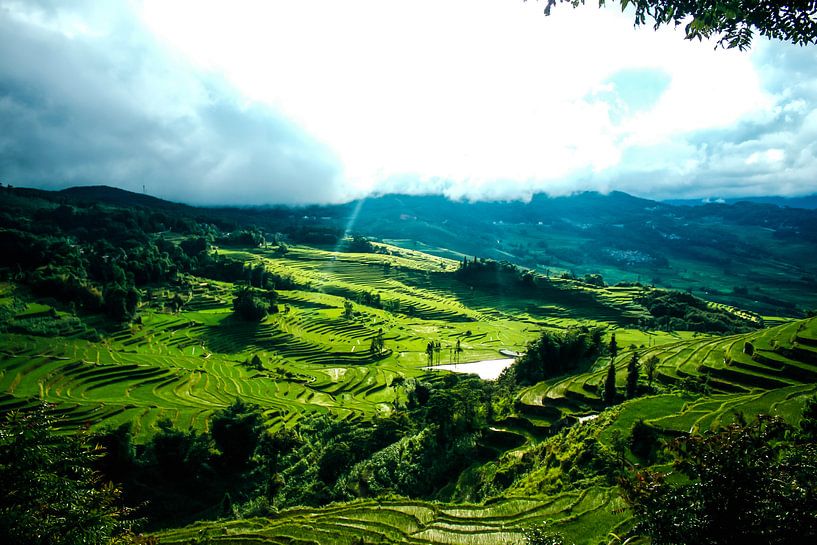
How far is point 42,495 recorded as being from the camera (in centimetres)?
1123

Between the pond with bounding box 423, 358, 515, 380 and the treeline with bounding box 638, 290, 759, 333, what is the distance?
210ft

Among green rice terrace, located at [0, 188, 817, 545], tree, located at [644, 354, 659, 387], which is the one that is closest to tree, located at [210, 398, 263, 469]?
green rice terrace, located at [0, 188, 817, 545]

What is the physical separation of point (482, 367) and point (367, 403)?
3748 centimetres

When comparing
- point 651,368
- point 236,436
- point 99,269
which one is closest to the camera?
point 236,436

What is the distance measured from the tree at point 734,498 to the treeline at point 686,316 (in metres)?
146

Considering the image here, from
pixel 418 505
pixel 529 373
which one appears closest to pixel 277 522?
pixel 418 505

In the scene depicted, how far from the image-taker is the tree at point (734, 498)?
8.55 meters

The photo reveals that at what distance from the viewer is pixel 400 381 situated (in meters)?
91.1

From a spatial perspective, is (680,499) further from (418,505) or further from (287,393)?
(287,393)

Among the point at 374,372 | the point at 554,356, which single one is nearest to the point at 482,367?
the point at 374,372

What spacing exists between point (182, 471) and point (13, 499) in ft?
147

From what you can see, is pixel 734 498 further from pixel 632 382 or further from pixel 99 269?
pixel 99 269

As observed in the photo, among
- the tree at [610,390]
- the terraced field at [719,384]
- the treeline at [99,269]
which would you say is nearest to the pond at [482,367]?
the terraced field at [719,384]

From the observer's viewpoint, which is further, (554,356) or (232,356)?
(232,356)
